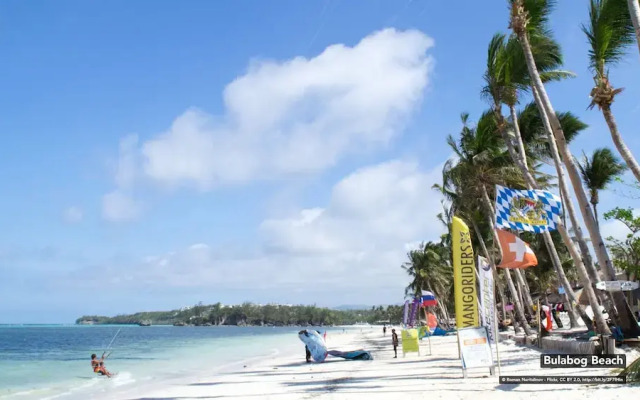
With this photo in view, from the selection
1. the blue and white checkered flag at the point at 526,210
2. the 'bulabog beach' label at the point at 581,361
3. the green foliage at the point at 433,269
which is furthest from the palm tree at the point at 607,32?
the green foliage at the point at 433,269

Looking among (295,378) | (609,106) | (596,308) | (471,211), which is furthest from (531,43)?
(471,211)

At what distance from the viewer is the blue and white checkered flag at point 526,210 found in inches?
544

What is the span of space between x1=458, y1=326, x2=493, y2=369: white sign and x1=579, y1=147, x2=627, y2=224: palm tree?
40.5ft

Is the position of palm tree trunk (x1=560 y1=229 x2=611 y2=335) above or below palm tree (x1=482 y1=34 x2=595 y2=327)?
below

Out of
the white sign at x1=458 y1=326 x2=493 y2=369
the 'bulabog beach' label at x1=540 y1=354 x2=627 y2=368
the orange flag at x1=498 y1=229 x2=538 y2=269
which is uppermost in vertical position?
the orange flag at x1=498 y1=229 x2=538 y2=269

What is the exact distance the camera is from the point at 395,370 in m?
18.7

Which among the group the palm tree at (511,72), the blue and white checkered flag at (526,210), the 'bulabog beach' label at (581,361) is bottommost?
the 'bulabog beach' label at (581,361)

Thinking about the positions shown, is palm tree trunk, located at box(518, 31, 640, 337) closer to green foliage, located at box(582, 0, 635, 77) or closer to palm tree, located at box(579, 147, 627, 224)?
green foliage, located at box(582, 0, 635, 77)

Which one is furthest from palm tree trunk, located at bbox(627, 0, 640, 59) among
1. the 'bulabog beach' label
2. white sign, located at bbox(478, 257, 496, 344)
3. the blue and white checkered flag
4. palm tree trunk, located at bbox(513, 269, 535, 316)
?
palm tree trunk, located at bbox(513, 269, 535, 316)

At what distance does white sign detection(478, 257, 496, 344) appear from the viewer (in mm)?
12602

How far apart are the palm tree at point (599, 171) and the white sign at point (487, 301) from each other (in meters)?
11.3

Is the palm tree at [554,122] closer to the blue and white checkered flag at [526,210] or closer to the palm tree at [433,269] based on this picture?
the blue and white checkered flag at [526,210]

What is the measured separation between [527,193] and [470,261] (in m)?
2.66

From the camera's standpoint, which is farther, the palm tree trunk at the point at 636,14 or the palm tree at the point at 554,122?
the palm tree at the point at 554,122
